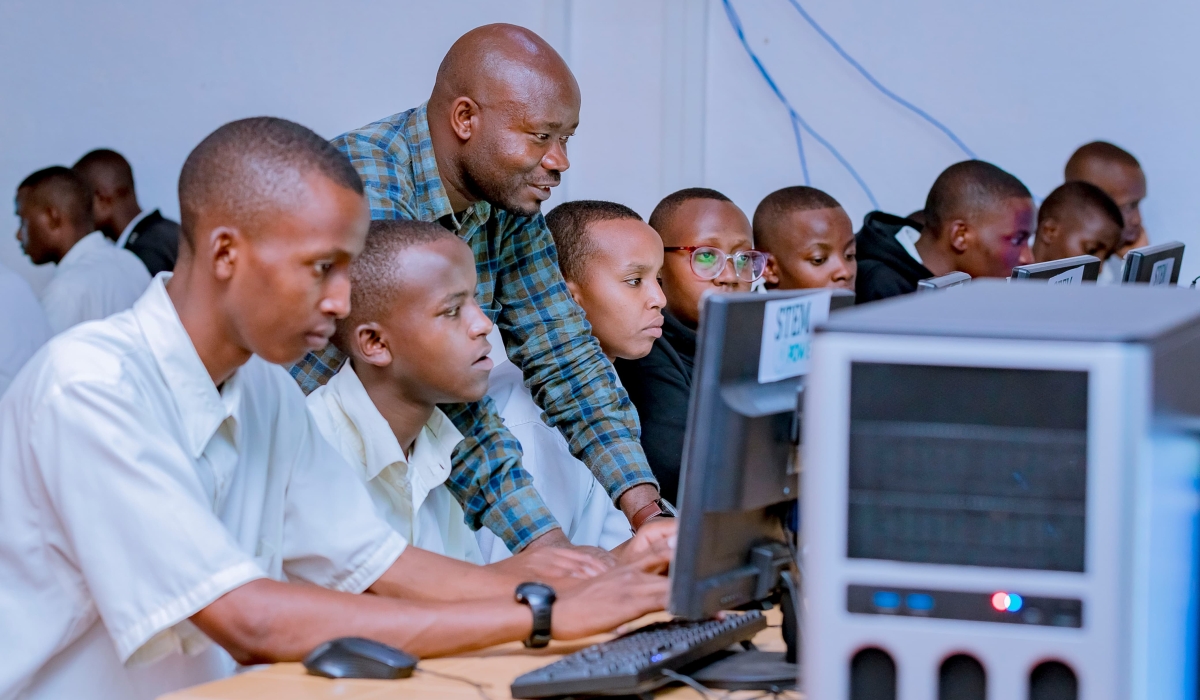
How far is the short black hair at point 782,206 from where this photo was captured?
11.4 feet

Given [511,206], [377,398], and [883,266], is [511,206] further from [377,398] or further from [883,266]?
[883,266]

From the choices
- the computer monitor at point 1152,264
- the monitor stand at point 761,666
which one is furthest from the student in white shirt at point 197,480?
the computer monitor at point 1152,264

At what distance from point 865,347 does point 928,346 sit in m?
0.04

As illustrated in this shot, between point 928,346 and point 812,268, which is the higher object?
point 812,268

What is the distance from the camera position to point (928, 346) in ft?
2.84

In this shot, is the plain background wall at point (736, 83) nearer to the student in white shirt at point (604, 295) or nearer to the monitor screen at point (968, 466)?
the student in white shirt at point (604, 295)

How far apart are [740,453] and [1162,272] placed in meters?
1.87

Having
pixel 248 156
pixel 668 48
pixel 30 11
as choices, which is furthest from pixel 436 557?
pixel 30 11

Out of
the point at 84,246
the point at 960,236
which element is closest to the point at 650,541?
the point at 960,236

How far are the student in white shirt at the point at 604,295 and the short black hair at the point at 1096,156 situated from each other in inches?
94.7

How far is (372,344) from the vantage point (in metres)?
1.97

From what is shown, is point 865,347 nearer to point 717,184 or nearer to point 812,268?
point 812,268

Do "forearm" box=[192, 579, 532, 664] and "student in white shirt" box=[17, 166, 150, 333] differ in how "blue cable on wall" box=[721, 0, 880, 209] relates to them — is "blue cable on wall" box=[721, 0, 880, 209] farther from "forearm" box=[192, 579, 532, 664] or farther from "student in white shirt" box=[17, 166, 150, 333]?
"forearm" box=[192, 579, 532, 664]

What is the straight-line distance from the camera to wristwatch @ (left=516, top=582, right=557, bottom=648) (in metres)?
1.43
